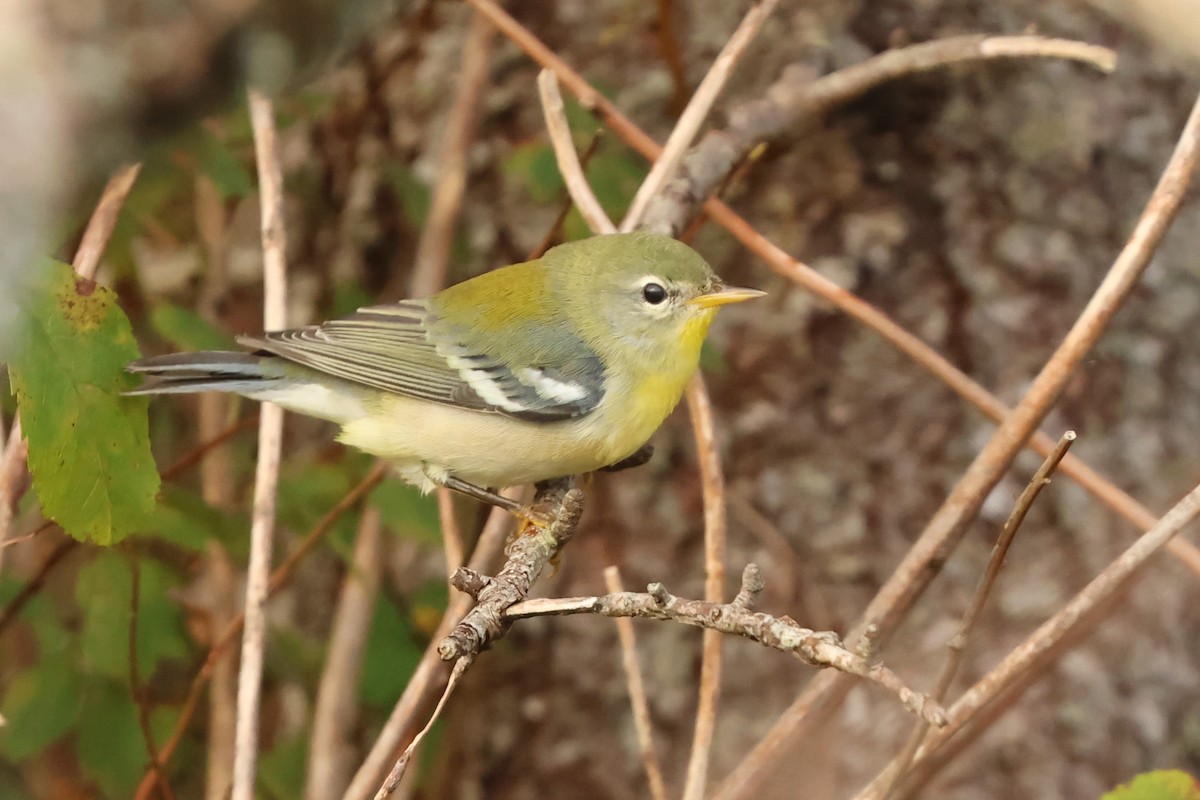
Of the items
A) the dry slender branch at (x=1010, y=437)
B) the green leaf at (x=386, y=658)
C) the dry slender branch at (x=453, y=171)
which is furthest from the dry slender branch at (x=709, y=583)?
the green leaf at (x=386, y=658)

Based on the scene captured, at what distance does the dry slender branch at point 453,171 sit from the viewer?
2939mm

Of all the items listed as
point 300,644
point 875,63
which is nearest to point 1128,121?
point 875,63

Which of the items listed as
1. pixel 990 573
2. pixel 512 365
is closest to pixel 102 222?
pixel 512 365

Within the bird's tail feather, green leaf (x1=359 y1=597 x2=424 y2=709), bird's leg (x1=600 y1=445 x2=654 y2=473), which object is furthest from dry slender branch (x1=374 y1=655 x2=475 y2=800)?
green leaf (x1=359 y1=597 x2=424 y2=709)

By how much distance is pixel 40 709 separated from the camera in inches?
97.7

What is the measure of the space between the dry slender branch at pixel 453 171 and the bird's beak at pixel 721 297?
2.58 ft

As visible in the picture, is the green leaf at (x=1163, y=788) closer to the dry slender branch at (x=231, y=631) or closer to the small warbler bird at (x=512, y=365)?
the small warbler bird at (x=512, y=365)

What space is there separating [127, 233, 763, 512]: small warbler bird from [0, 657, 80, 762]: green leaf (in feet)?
A: 2.70

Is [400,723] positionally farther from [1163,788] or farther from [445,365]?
[1163,788]

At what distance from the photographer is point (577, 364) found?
2.56 m

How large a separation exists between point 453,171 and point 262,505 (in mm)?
1265

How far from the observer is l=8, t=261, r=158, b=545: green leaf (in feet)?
5.36

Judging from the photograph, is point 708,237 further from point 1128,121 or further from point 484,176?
point 1128,121

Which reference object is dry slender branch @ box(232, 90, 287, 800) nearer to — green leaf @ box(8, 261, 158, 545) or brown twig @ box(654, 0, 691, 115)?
green leaf @ box(8, 261, 158, 545)
